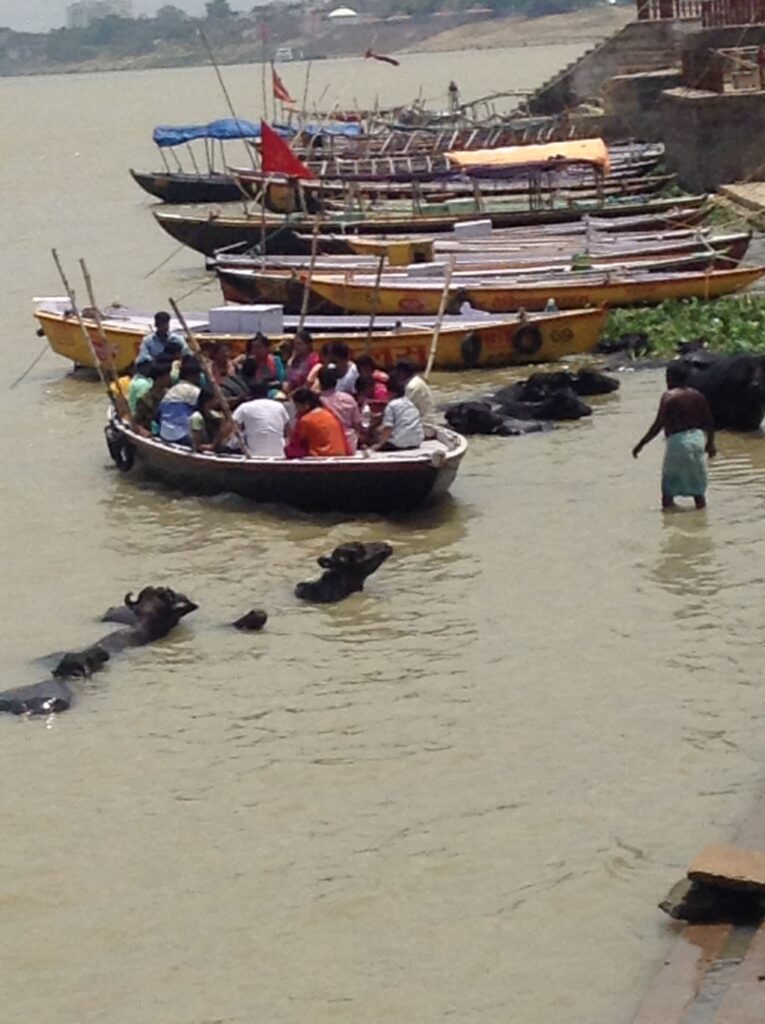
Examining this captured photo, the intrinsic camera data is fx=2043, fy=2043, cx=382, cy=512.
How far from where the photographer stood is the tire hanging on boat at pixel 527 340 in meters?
19.5

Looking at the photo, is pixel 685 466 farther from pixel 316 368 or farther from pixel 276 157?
pixel 276 157

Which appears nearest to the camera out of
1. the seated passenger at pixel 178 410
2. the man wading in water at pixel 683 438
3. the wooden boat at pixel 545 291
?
the man wading in water at pixel 683 438

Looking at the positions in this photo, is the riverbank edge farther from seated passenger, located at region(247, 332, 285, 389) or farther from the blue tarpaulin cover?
seated passenger, located at region(247, 332, 285, 389)

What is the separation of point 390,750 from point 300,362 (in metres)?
6.93

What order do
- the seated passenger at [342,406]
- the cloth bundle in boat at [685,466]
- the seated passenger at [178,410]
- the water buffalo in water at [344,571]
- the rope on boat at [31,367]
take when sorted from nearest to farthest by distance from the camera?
the water buffalo in water at [344,571]
the cloth bundle in boat at [685,466]
the seated passenger at [342,406]
the seated passenger at [178,410]
the rope on boat at [31,367]

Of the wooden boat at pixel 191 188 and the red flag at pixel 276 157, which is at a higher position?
the red flag at pixel 276 157

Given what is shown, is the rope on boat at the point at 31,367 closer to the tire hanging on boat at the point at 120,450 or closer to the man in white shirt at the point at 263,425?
the tire hanging on boat at the point at 120,450

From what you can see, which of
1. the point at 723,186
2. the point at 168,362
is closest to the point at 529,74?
the point at 723,186

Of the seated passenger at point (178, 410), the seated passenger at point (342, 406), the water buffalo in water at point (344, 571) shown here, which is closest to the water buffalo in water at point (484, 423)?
the seated passenger at point (342, 406)

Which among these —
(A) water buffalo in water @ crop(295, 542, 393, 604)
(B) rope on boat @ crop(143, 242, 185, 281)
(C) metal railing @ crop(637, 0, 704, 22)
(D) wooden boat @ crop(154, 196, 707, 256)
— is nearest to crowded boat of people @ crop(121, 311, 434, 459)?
(A) water buffalo in water @ crop(295, 542, 393, 604)

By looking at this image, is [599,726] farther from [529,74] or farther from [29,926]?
[529,74]

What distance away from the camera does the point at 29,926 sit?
795 centimetres

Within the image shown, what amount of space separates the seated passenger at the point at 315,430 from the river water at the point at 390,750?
0.50m

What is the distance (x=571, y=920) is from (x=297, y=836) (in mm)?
1474
